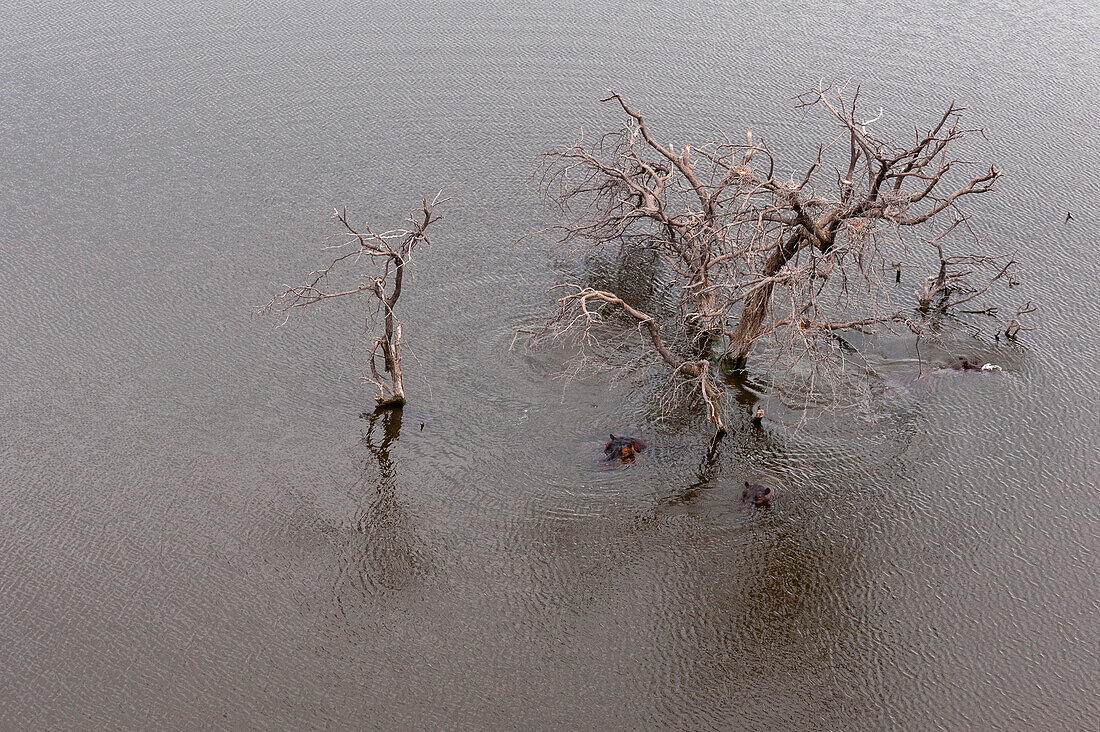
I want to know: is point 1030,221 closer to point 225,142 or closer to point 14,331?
point 225,142

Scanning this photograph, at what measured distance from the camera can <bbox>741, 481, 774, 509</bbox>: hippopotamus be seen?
867 inches

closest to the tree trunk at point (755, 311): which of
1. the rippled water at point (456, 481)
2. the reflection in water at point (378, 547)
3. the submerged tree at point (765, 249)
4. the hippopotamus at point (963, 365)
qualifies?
the submerged tree at point (765, 249)

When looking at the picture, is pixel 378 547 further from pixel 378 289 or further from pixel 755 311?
pixel 755 311

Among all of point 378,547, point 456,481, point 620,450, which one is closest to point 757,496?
point 620,450

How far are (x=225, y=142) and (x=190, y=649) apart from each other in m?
21.1

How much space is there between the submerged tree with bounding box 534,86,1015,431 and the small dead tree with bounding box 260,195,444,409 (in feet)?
12.5

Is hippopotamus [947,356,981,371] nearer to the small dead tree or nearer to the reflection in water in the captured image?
the small dead tree

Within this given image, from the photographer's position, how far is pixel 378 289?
22.3 m

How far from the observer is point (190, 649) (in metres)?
19.0

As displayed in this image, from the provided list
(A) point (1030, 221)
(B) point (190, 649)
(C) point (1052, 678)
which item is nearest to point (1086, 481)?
(C) point (1052, 678)

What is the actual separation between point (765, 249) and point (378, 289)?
9.08 m

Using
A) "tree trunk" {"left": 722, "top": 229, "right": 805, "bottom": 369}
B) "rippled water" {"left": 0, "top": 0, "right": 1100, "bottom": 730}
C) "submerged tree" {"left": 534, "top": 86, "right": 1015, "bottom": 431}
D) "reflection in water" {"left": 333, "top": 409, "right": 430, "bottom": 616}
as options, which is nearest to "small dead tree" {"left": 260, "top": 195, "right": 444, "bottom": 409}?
"rippled water" {"left": 0, "top": 0, "right": 1100, "bottom": 730}

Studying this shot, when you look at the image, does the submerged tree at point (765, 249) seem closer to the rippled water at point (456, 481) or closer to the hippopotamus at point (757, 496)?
the rippled water at point (456, 481)

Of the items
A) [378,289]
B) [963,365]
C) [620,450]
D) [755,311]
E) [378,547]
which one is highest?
[378,289]
